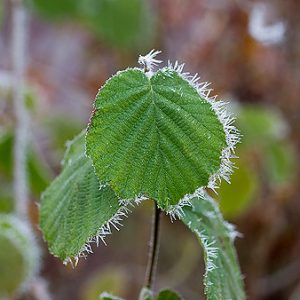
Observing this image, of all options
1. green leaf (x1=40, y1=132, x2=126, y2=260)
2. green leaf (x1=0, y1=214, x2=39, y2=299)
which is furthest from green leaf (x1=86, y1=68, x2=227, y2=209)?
green leaf (x1=0, y1=214, x2=39, y2=299)

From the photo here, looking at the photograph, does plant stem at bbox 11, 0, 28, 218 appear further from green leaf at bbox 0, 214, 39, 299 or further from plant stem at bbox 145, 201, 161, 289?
plant stem at bbox 145, 201, 161, 289

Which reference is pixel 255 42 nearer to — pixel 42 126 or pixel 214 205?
pixel 42 126

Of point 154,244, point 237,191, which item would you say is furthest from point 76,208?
point 237,191

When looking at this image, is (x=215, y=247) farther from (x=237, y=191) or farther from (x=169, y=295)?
(x=237, y=191)

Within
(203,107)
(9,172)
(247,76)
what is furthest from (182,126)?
(247,76)

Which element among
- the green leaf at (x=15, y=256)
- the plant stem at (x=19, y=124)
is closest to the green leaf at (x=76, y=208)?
the green leaf at (x=15, y=256)

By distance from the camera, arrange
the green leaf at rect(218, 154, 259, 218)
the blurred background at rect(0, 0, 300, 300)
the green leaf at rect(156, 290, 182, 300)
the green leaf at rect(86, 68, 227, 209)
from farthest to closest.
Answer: the blurred background at rect(0, 0, 300, 300) → the green leaf at rect(218, 154, 259, 218) → the green leaf at rect(156, 290, 182, 300) → the green leaf at rect(86, 68, 227, 209)
